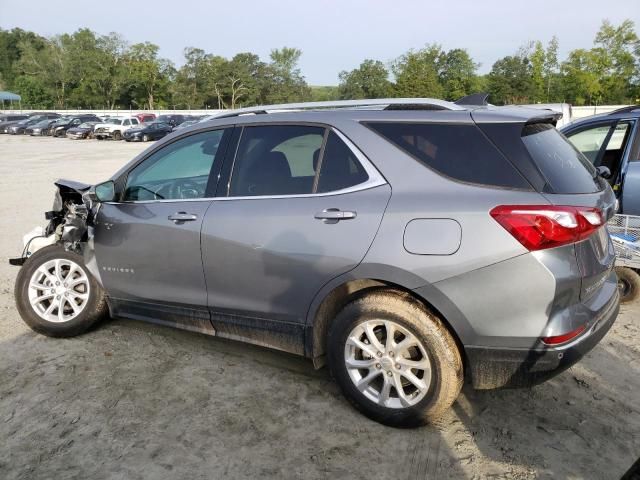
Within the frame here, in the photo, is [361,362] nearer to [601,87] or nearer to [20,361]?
[20,361]

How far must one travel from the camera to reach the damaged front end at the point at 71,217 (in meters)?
3.95

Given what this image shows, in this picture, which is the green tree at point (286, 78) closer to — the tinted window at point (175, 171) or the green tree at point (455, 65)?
the green tree at point (455, 65)

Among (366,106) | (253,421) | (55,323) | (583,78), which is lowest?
(253,421)

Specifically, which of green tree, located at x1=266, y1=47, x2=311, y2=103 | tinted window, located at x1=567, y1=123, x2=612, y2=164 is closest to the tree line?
green tree, located at x1=266, y1=47, x2=311, y2=103

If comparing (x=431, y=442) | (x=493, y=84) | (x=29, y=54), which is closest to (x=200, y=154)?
(x=431, y=442)

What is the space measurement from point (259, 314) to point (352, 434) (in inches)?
35.6

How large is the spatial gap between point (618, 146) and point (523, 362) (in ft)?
13.1

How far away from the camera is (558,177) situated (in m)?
2.70

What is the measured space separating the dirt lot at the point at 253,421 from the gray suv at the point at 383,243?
0.93 ft

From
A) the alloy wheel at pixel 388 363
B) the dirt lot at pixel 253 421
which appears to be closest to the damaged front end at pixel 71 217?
the dirt lot at pixel 253 421

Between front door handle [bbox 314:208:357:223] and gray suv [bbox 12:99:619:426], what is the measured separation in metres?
0.01

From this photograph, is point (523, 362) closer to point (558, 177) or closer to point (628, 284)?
point (558, 177)

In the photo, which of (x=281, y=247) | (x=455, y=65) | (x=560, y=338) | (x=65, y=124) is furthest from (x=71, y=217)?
(x=455, y=65)

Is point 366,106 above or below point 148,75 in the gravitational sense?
below
